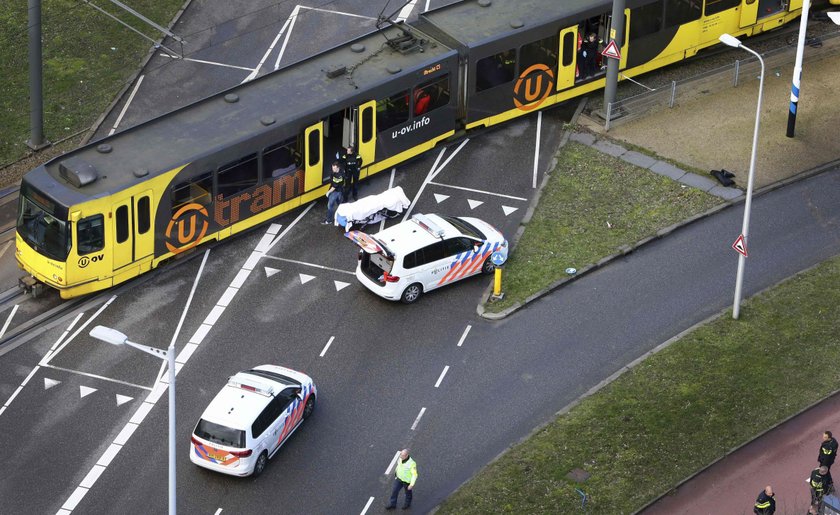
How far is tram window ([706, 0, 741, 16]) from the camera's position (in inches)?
1937

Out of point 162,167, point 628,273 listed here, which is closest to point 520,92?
point 628,273

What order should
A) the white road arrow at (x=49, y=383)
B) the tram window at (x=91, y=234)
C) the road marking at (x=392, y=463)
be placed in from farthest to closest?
the tram window at (x=91, y=234)
the white road arrow at (x=49, y=383)
the road marking at (x=392, y=463)

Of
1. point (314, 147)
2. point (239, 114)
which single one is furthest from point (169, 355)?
point (314, 147)

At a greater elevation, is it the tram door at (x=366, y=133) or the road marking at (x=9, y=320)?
the tram door at (x=366, y=133)

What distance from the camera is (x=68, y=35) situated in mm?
51844

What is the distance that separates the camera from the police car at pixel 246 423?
32.4m

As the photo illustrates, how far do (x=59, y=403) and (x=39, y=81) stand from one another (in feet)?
43.2

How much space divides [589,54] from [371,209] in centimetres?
1066

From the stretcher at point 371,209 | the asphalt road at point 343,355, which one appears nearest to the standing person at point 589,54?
the asphalt road at point 343,355

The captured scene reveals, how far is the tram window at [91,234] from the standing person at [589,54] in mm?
17828

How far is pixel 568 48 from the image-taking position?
153 feet

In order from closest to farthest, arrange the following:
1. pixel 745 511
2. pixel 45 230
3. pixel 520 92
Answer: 1. pixel 745 511
2. pixel 45 230
3. pixel 520 92

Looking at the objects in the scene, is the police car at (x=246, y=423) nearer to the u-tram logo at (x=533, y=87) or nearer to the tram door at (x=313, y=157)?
the tram door at (x=313, y=157)

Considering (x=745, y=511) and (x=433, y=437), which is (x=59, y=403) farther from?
(x=745, y=511)
